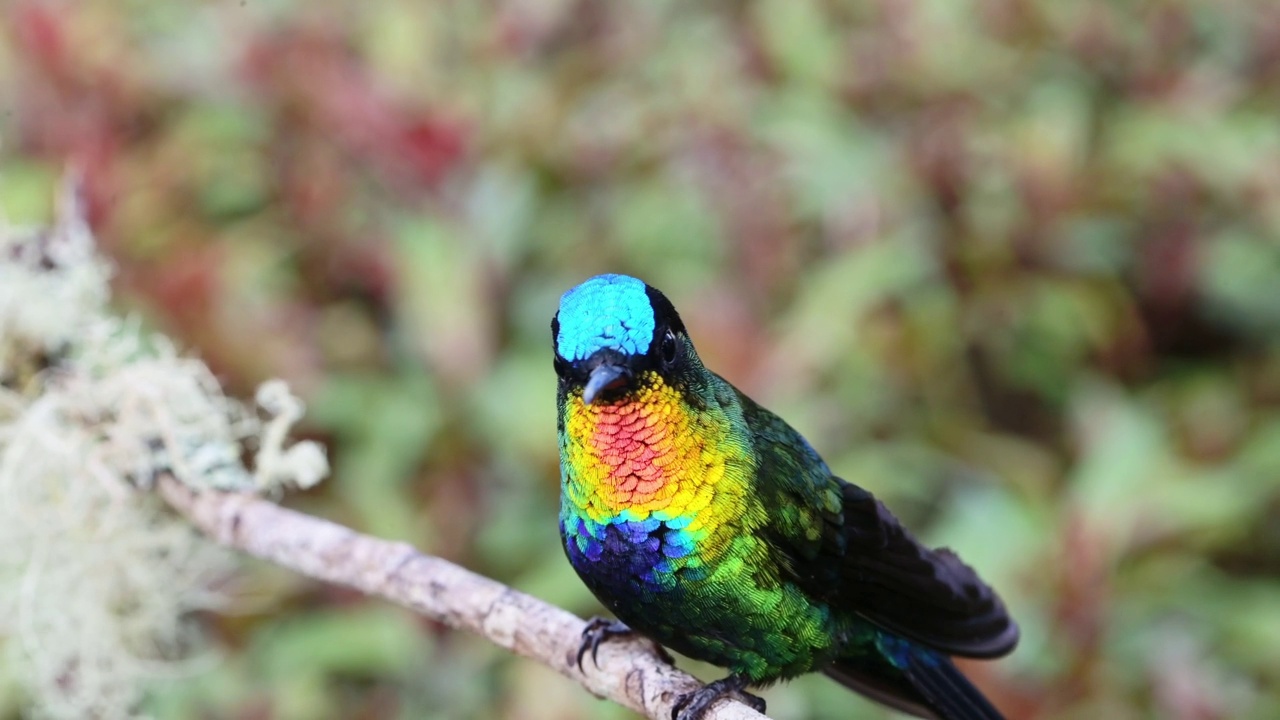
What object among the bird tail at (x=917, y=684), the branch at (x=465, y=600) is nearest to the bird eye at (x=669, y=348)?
the branch at (x=465, y=600)

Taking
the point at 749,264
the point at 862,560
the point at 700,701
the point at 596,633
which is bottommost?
the point at 700,701

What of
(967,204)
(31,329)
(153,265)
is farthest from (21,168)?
(967,204)


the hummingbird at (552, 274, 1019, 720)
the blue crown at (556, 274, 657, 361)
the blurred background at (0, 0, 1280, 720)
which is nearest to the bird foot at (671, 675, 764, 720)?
the hummingbird at (552, 274, 1019, 720)

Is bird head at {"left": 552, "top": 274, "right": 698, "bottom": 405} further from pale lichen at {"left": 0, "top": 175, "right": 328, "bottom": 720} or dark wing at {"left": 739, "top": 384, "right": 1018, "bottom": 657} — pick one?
pale lichen at {"left": 0, "top": 175, "right": 328, "bottom": 720}

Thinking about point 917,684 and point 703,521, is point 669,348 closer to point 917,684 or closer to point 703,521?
point 703,521

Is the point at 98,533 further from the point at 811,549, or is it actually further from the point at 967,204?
the point at 967,204

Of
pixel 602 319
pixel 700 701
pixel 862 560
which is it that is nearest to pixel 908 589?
pixel 862 560
